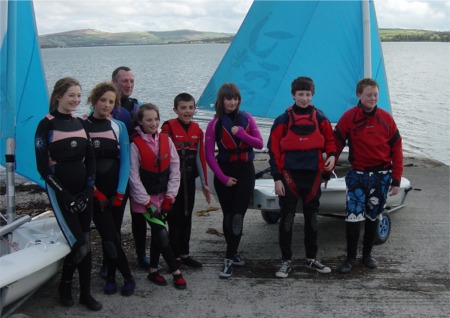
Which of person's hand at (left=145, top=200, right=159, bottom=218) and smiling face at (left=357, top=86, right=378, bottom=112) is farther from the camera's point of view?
smiling face at (left=357, top=86, right=378, bottom=112)

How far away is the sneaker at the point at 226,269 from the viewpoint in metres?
4.34

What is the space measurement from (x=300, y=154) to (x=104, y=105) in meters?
1.52

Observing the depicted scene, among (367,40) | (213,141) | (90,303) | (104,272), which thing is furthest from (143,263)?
(367,40)

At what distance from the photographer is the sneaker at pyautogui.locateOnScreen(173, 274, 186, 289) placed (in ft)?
13.5

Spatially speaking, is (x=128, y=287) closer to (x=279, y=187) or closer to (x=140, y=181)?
(x=140, y=181)

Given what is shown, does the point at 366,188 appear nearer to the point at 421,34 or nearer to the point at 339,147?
the point at 339,147

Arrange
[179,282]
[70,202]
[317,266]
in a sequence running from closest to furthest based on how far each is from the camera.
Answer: [70,202], [179,282], [317,266]

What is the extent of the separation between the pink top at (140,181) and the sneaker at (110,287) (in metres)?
0.54

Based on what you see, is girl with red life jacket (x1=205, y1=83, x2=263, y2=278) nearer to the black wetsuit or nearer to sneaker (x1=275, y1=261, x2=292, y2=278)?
sneaker (x1=275, y1=261, x2=292, y2=278)

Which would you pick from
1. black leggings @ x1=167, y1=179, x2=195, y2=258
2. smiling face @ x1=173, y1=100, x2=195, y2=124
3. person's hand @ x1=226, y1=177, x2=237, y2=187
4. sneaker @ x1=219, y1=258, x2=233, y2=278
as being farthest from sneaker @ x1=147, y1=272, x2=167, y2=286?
smiling face @ x1=173, y1=100, x2=195, y2=124

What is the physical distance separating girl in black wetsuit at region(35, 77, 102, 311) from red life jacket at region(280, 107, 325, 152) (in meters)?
1.50

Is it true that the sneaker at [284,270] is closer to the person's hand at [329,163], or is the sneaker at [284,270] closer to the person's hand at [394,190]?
the person's hand at [329,163]

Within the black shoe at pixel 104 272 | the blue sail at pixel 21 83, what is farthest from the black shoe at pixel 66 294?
the blue sail at pixel 21 83

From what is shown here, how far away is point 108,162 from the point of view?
12.7ft
